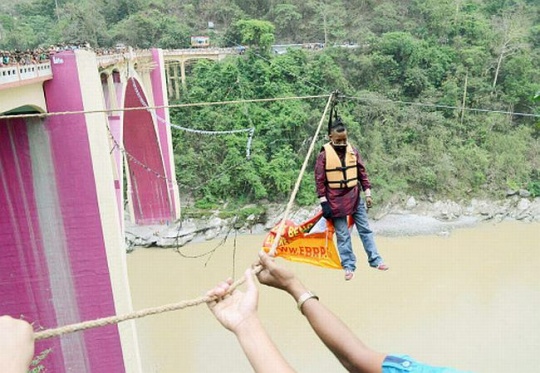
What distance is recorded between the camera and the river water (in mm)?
7594

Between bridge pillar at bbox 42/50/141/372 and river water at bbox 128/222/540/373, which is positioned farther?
river water at bbox 128/222/540/373

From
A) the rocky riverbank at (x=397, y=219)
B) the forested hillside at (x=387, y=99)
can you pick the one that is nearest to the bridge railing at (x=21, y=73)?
the rocky riverbank at (x=397, y=219)

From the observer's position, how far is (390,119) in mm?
14539

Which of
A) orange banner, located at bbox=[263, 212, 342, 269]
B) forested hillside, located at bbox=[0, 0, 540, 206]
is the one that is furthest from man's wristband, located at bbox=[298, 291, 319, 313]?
forested hillside, located at bbox=[0, 0, 540, 206]

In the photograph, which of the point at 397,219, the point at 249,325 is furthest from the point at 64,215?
the point at 397,219

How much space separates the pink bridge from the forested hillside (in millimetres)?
7816

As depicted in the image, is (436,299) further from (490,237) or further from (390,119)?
(390,119)

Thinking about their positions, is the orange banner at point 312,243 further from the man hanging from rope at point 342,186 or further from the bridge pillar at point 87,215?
the bridge pillar at point 87,215

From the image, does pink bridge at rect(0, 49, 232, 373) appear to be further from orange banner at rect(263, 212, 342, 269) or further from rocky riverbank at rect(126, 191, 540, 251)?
rocky riverbank at rect(126, 191, 540, 251)

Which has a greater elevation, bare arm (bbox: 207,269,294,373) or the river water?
bare arm (bbox: 207,269,294,373)

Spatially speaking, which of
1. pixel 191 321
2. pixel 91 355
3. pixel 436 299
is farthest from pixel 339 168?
pixel 436 299

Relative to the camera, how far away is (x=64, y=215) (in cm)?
499

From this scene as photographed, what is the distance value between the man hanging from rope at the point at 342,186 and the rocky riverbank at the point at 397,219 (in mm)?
8613

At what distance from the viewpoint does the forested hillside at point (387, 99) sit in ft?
44.5
